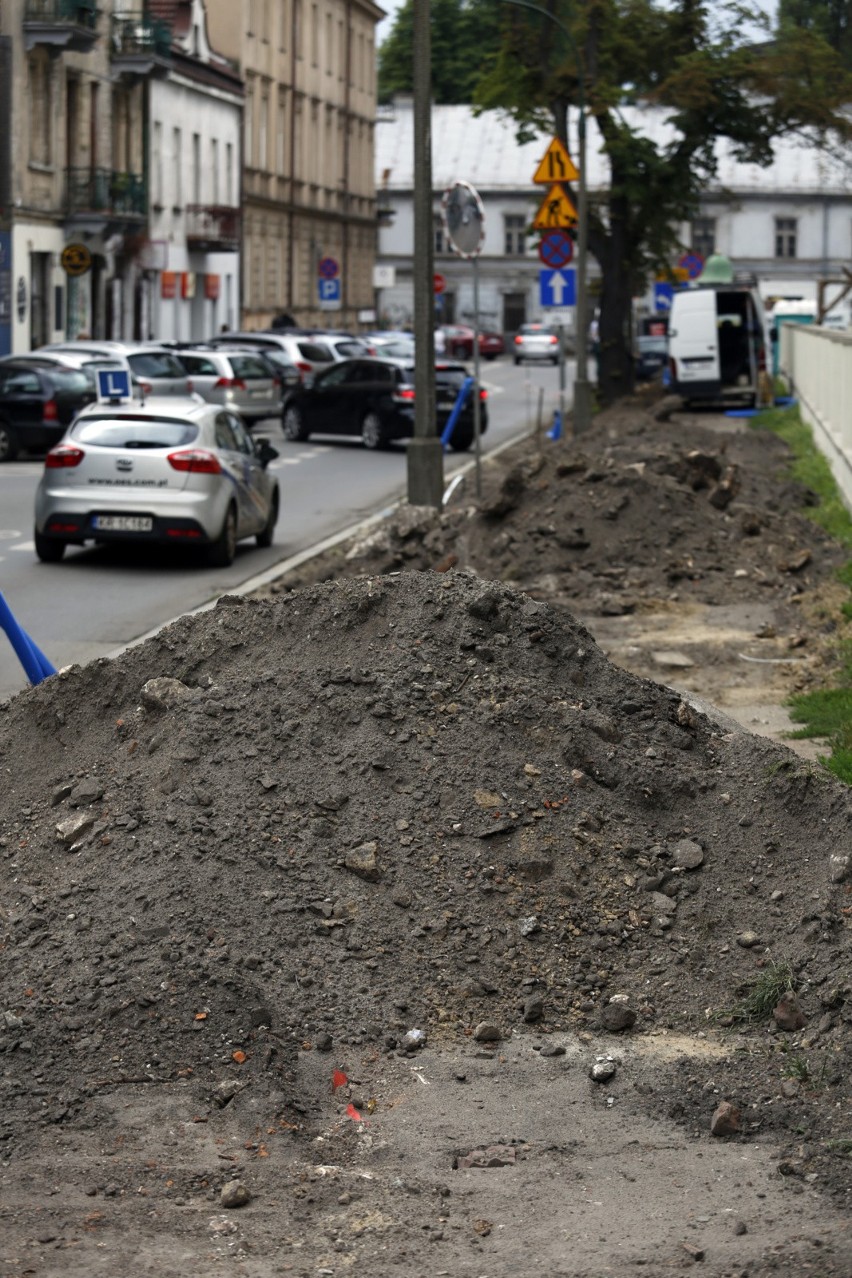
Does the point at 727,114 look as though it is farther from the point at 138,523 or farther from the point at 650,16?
the point at 138,523

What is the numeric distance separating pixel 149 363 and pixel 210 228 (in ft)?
99.4

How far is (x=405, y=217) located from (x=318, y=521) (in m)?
91.5

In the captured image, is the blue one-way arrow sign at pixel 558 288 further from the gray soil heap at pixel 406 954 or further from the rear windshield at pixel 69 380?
the gray soil heap at pixel 406 954

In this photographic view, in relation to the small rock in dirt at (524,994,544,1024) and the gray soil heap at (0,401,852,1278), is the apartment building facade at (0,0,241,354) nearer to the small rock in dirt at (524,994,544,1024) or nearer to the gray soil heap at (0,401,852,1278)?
the gray soil heap at (0,401,852,1278)

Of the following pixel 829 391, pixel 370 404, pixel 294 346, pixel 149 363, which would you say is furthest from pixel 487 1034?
pixel 294 346

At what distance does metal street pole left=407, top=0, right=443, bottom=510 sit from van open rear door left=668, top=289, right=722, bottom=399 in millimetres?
23364

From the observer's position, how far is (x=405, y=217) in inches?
4412

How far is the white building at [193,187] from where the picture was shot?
197 ft

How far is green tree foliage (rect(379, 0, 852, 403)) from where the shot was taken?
42562 millimetres

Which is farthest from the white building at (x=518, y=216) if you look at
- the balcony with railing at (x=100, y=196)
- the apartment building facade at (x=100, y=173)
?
the balcony with railing at (x=100, y=196)

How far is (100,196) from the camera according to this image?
5225cm

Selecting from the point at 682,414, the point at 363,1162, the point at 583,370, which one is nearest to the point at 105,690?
the point at 363,1162

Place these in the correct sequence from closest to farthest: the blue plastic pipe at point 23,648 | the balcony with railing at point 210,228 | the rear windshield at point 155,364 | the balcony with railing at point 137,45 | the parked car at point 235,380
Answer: the blue plastic pipe at point 23,648 < the rear windshield at point 155,364 < the parked car at point 235,380 < the balcony with railing at point 137,45 < the balcony with railing at point 210,228

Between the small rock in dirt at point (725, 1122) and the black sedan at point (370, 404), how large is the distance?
98.8 feet
